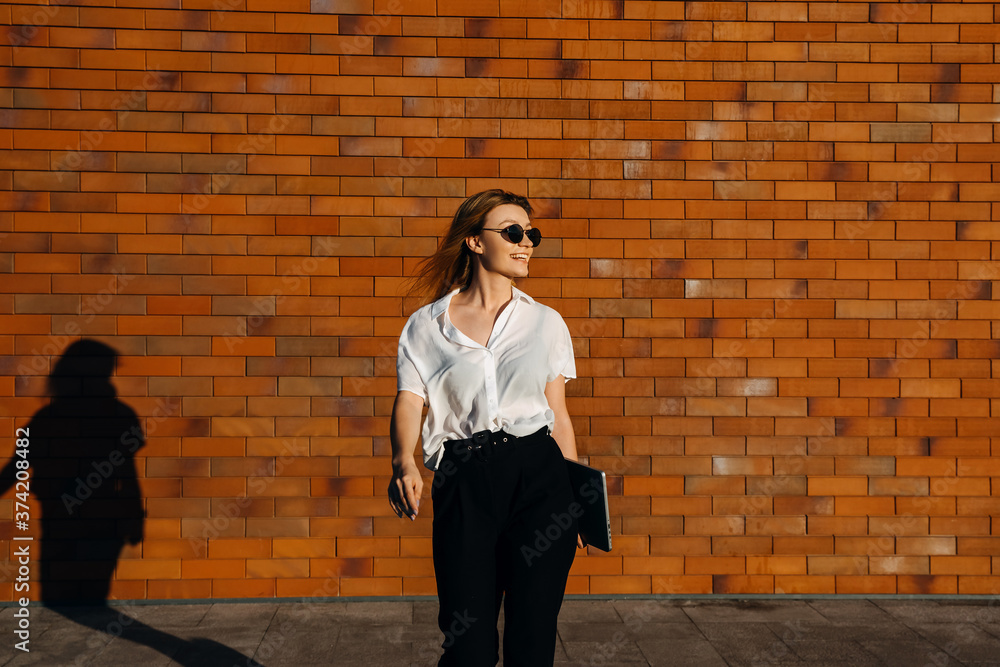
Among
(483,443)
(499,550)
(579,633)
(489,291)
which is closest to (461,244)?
(489,291)

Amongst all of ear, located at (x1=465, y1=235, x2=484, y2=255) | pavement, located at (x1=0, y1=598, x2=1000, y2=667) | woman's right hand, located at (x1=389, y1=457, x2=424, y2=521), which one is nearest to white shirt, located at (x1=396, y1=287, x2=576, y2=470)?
woman's right hand, located at (x1=389, y1=457, x2=424, y2=521)

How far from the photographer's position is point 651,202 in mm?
4938

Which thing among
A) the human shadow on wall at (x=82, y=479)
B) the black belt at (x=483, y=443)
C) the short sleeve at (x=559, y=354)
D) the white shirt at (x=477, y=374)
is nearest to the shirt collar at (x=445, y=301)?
the white shirt at (x=477, y=374)

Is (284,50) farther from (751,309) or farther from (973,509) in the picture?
(973,509)

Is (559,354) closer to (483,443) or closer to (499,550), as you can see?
(483,443)

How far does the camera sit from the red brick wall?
15.8ft

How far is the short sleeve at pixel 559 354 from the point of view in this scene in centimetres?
285

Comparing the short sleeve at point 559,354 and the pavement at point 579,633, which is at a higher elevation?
the short sleeve at point 559,354

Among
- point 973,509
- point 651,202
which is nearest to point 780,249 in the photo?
point 651,202

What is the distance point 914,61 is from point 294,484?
184 inches

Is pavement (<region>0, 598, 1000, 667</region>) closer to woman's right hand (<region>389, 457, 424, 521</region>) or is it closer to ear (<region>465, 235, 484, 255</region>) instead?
woman's right hand (<region>389, 457, 424, 521</region>)

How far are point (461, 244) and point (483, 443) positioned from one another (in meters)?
0.76

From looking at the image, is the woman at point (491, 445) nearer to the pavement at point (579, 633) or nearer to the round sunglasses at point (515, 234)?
the round sunglasses at point (515, 234)

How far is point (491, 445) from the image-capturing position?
8.50ft
